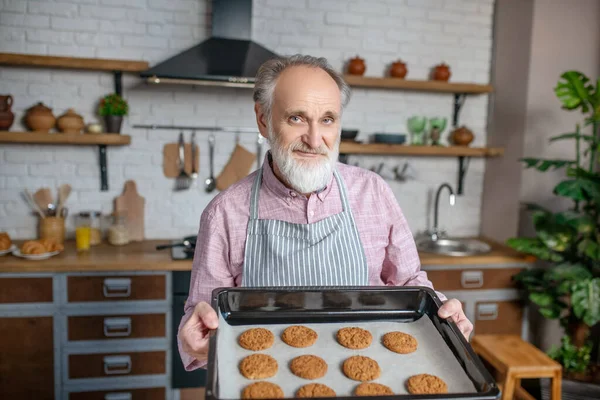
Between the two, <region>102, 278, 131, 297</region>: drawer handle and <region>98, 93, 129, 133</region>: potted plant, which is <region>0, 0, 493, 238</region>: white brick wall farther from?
<region>102, 278, 131, 297</region>: drawer handle

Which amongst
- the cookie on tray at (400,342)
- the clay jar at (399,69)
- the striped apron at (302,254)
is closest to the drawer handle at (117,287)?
the striped apron at (302,254)

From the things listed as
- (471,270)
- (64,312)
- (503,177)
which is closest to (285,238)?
(64,312)

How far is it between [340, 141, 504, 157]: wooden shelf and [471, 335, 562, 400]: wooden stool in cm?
125

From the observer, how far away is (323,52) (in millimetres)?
3328

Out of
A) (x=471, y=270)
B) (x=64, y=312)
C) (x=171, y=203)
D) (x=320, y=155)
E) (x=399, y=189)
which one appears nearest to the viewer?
(x=320, y=155)

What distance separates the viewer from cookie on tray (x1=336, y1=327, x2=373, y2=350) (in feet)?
3.58

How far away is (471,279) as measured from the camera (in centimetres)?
298

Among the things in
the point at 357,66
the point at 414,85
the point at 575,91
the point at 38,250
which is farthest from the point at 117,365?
the point at 575,91

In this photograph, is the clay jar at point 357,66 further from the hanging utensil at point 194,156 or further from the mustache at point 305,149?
the mustache at point 305,149

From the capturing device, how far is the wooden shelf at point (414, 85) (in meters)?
3.18

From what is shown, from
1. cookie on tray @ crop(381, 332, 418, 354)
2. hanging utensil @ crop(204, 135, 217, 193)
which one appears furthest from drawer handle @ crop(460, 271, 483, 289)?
cookie on tray @ crop(381, 332, 418, 354)

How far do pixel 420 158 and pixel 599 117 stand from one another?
1.19 metres

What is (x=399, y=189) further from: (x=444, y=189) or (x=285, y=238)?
(x=285, y=238)

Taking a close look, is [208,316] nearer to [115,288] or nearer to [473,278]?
[115,288]
